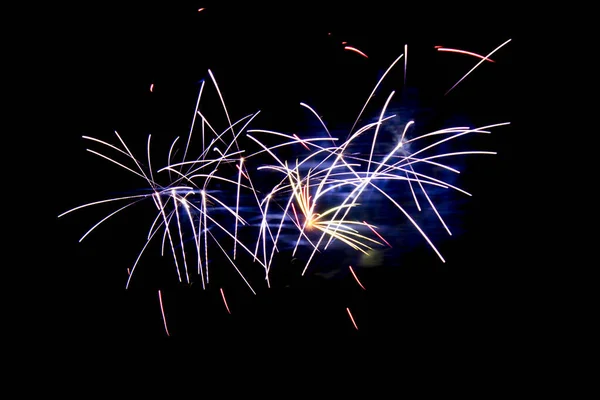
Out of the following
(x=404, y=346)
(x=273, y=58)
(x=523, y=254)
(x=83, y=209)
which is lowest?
(x=404, y=346)

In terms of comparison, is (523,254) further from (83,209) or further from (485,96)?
(83,209)

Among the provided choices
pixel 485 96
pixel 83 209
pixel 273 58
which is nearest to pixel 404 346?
pixel 485 96

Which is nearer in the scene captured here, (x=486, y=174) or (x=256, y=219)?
A: (x=486, y=174)

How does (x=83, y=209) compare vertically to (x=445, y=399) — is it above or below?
above

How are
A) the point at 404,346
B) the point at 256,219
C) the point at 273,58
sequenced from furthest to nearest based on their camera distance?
the point at 273,58 < the point at 256,219 < the point at 404,346

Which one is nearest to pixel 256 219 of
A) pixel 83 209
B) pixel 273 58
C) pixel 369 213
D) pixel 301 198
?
pixel 301 198

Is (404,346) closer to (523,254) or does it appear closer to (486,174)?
(523,254)

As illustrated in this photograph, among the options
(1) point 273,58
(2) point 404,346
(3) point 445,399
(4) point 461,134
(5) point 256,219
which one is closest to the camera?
(3) point 445,399
